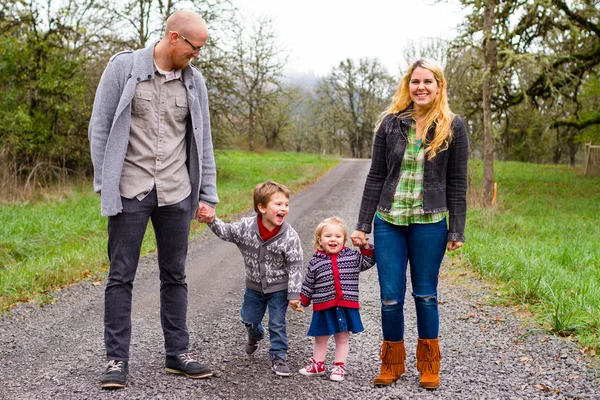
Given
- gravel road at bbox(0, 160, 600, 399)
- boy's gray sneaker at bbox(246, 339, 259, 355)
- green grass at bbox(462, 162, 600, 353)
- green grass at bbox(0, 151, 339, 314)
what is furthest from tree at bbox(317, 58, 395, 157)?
boy's gray sneaker at bbox(246, 339, 259, 355)

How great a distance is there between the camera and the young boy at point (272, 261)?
3814 mm

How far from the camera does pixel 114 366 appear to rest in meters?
3.51

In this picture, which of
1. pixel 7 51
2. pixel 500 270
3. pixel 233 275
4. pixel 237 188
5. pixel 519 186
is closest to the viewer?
pixel 500 270

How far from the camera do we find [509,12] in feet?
51.7

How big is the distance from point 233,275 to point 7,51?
10845 mm

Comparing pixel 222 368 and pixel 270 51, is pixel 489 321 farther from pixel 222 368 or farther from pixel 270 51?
pixel 270 51

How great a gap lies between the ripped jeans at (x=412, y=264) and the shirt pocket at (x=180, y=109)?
142 centimetres

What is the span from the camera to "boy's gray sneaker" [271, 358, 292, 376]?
375 centimetres

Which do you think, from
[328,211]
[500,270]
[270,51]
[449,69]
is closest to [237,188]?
[328,211]

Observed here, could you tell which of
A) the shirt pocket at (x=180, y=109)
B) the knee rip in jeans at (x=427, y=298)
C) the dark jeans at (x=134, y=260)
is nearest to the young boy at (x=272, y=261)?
the dark jeans at (x=134, y=260)

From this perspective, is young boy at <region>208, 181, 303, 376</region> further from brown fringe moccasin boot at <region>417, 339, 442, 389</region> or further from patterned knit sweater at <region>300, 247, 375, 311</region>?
brown fringe moccasin boot at <region>417, 339, 442, 389</region>

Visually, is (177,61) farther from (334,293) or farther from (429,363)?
(429,363)

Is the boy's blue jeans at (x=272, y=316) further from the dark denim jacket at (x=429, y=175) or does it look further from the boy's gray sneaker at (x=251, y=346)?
the dark denim jacket at (x=429, y=175)

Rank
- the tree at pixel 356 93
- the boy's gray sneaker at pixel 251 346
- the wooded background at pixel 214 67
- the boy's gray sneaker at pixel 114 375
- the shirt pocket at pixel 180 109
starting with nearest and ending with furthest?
the boy's gray sneaker at pixel 114 375
the shirt pocket at pixel 180 109
the boy's gray sneaker at pixel 251 346
the wooded background at pixel 214 67
the tree at pixel 356 93
